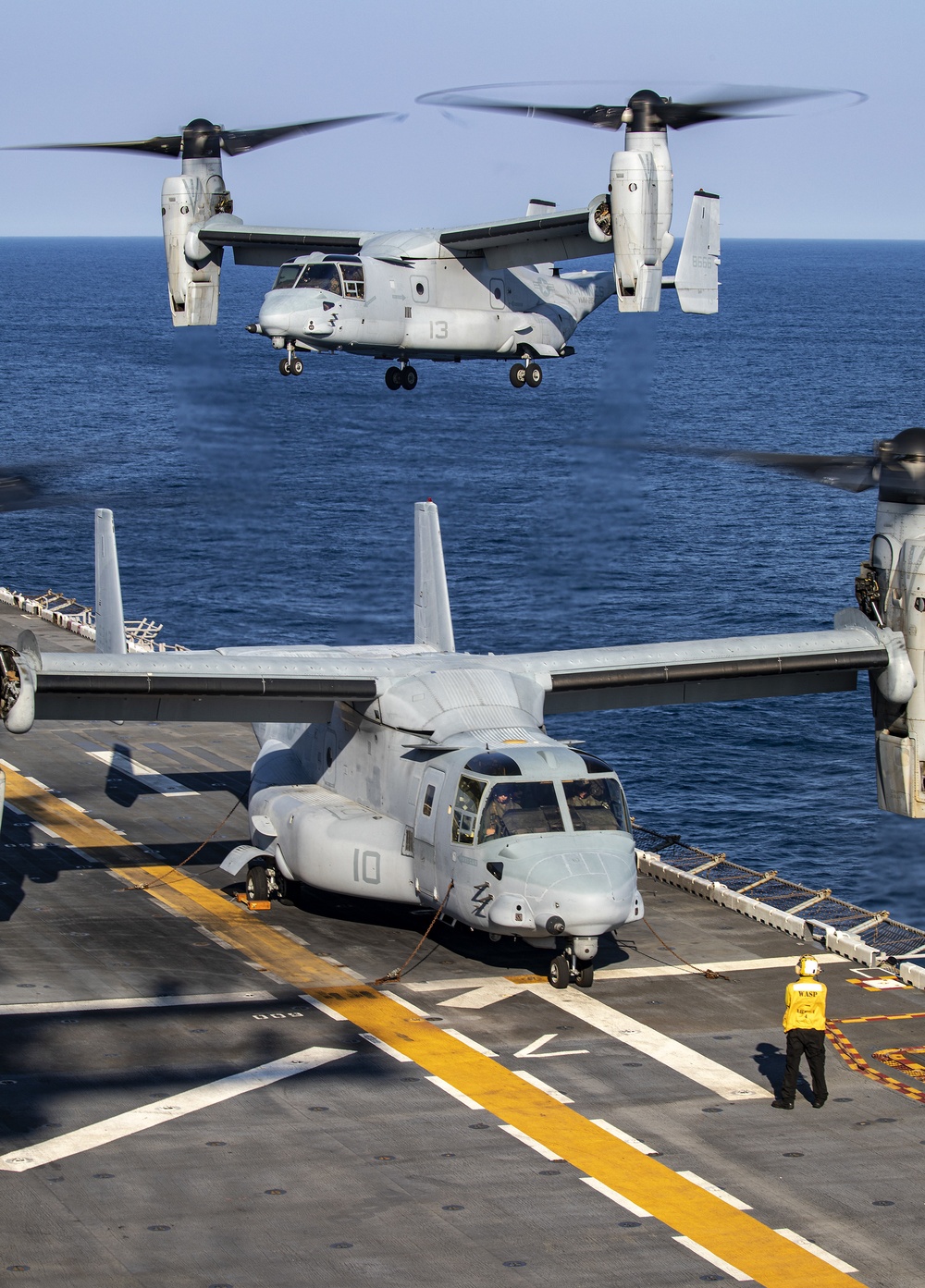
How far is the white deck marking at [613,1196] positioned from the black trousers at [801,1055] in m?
3.87

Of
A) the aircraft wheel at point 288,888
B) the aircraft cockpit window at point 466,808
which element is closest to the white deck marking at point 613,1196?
the aircraft cockpit window at point 466,808

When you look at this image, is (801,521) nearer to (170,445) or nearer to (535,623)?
(535,623)

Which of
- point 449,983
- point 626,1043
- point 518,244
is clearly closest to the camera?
point 626,1043

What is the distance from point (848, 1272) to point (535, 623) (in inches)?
2383

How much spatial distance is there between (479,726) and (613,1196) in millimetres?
12098

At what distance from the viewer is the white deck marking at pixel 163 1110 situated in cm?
2366

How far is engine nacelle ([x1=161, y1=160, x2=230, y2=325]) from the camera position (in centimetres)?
3509

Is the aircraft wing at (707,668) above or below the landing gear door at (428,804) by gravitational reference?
above

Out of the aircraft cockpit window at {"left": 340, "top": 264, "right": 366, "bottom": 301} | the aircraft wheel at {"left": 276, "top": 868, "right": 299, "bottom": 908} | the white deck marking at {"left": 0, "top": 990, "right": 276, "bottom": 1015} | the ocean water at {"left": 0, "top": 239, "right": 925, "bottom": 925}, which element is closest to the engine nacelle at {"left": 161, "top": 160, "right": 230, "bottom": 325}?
the ocean water at {"left": 0, "top": 239, "right": 925, "bottom": 925}

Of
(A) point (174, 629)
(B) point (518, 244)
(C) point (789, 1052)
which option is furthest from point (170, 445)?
(C) point (789, 1052)

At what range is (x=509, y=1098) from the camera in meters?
26.4

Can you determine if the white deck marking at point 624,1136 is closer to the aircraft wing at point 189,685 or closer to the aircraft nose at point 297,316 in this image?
the aircraft wing at point 189,685

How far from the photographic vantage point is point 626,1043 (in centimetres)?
2878

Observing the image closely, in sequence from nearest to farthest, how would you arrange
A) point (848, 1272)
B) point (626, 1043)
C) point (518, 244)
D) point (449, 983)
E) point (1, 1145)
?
1. point (848, 1272)
2. point (1, 1145)
3. point (626, 1043)
4. point (449, 983)
5. point (518, 244)
